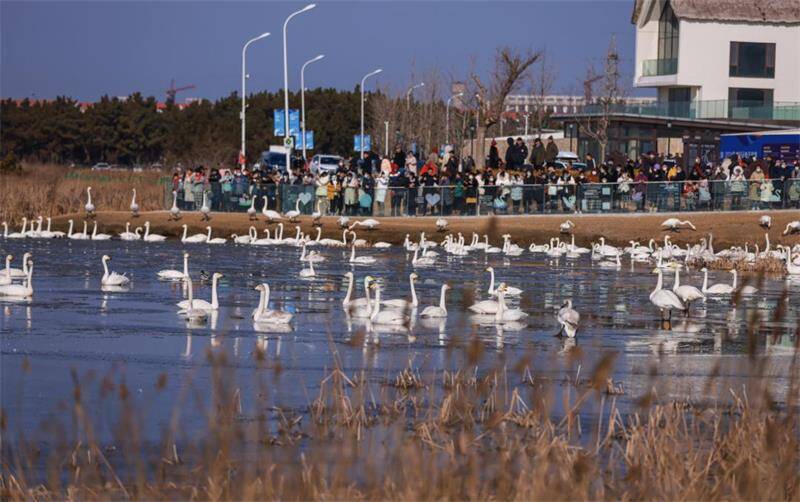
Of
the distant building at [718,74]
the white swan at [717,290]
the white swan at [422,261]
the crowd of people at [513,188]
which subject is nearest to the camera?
the white swan at [717,290]

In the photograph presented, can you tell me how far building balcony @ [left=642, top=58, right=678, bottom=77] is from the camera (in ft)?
235

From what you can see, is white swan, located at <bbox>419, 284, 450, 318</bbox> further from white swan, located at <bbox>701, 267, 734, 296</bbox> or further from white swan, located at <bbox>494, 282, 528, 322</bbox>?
white swan, located at <bbox>701, 267, 734, 296</bbox>

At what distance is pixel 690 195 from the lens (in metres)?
40.6

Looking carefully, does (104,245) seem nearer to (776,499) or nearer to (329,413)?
(329,413)

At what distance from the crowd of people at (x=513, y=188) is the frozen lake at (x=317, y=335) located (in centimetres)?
614

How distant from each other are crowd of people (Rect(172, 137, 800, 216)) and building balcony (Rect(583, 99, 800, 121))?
2183 centimetres

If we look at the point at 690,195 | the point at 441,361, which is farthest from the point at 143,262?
the point at 441,361

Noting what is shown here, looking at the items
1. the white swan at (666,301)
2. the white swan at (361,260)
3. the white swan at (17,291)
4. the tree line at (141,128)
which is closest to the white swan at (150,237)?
the white swan at (361,260)

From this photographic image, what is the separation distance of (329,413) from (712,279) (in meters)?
20.7

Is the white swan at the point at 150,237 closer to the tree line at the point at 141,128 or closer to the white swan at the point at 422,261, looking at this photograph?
the white swan at the point at 422,261

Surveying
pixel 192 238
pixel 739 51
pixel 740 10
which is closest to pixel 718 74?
pixel 739 51

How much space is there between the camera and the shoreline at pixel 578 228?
39.4 m

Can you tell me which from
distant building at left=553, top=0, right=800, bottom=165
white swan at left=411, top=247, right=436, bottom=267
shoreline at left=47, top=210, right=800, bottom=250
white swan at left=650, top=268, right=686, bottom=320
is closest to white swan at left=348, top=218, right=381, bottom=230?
shoreline at left=47, top=210, right=800, bottom=250

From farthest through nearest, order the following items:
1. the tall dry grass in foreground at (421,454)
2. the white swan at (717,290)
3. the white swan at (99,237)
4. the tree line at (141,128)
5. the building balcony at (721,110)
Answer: the tree line at (141,128), the building balcony at (721,110), the white swan at (99,237), the white swan at (717,290), the tall dry grass in foreground at (421,454)
